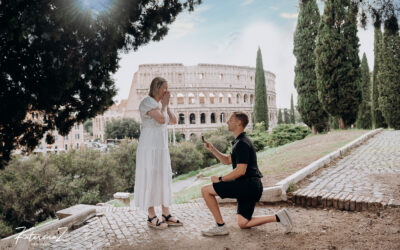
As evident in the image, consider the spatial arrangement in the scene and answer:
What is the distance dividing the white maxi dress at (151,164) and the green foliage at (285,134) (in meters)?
17.2

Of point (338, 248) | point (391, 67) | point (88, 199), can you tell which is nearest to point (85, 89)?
point (338, 248)

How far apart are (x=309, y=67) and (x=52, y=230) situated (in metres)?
20.2

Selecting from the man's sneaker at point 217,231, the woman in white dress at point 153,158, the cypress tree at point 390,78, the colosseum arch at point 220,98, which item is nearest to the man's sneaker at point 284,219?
the man's sneaker at point 217,231

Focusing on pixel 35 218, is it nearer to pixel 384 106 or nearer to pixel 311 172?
pixel 311 172

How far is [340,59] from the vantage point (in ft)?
55.0

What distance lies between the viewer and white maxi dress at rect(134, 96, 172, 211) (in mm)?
3570

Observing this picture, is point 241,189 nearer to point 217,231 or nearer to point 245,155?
point 245,155

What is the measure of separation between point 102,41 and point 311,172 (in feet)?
17.7

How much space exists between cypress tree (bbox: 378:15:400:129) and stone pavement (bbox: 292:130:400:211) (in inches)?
694

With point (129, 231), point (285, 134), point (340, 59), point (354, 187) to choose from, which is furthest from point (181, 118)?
point (129, 231)

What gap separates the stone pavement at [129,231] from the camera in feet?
10.7

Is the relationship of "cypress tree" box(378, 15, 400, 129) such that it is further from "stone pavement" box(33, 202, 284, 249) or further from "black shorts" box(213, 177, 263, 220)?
"black shorts" box(213, 177, 263, 220)

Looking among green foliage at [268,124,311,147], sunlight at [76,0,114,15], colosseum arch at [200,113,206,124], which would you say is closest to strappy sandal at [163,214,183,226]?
sunlight at [76,0,114,15]

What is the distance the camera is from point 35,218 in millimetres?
12641
